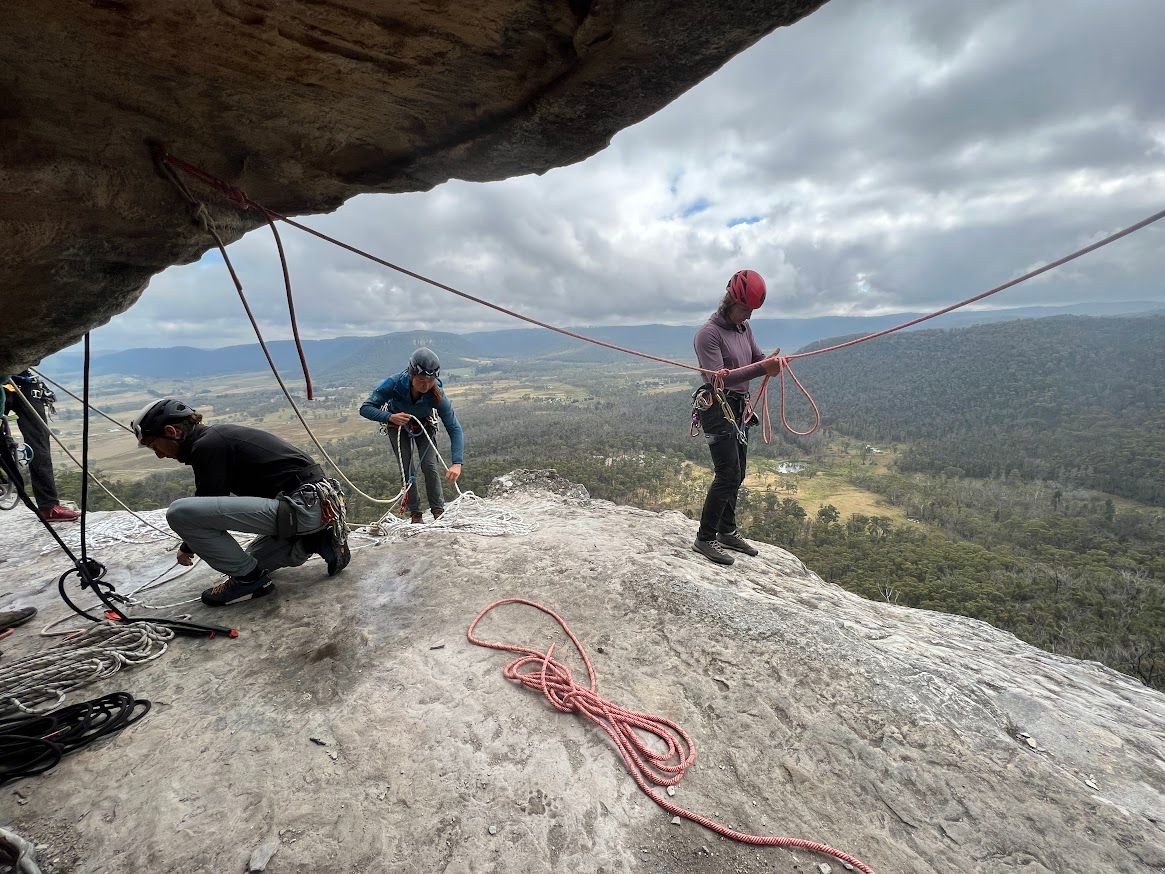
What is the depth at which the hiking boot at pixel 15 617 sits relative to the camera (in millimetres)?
4039

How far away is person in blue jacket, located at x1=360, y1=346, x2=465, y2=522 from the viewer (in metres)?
5.68

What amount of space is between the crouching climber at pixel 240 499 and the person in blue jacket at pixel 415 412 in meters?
1.57

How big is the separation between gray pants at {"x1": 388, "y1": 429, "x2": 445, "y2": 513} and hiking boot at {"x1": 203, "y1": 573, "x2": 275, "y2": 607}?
6.67 feet

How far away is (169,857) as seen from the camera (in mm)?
2084

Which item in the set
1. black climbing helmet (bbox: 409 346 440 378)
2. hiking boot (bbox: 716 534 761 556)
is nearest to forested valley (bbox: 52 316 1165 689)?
black climbing helmet (bbox: 409 346 440 378)

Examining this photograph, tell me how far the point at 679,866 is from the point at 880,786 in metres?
1.27

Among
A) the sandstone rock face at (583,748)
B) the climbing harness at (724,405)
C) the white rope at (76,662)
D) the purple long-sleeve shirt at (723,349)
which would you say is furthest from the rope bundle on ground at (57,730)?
the purple long-sleeve shirt at (723,349)

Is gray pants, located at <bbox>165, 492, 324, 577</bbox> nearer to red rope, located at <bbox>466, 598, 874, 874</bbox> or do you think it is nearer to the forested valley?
red rope, located at <bbox>466, 598, 874, 874</bbox>

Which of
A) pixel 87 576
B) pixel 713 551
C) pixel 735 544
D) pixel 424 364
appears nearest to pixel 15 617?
pixel 87 576

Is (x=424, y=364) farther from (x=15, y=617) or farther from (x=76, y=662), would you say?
(x=15, y=617)

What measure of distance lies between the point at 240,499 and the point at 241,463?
30cm

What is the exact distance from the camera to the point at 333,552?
14.6 feet

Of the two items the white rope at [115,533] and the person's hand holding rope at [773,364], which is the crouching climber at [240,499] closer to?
the white rope at [115,533]

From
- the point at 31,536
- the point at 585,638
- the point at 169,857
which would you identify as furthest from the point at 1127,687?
the point at 31,536
